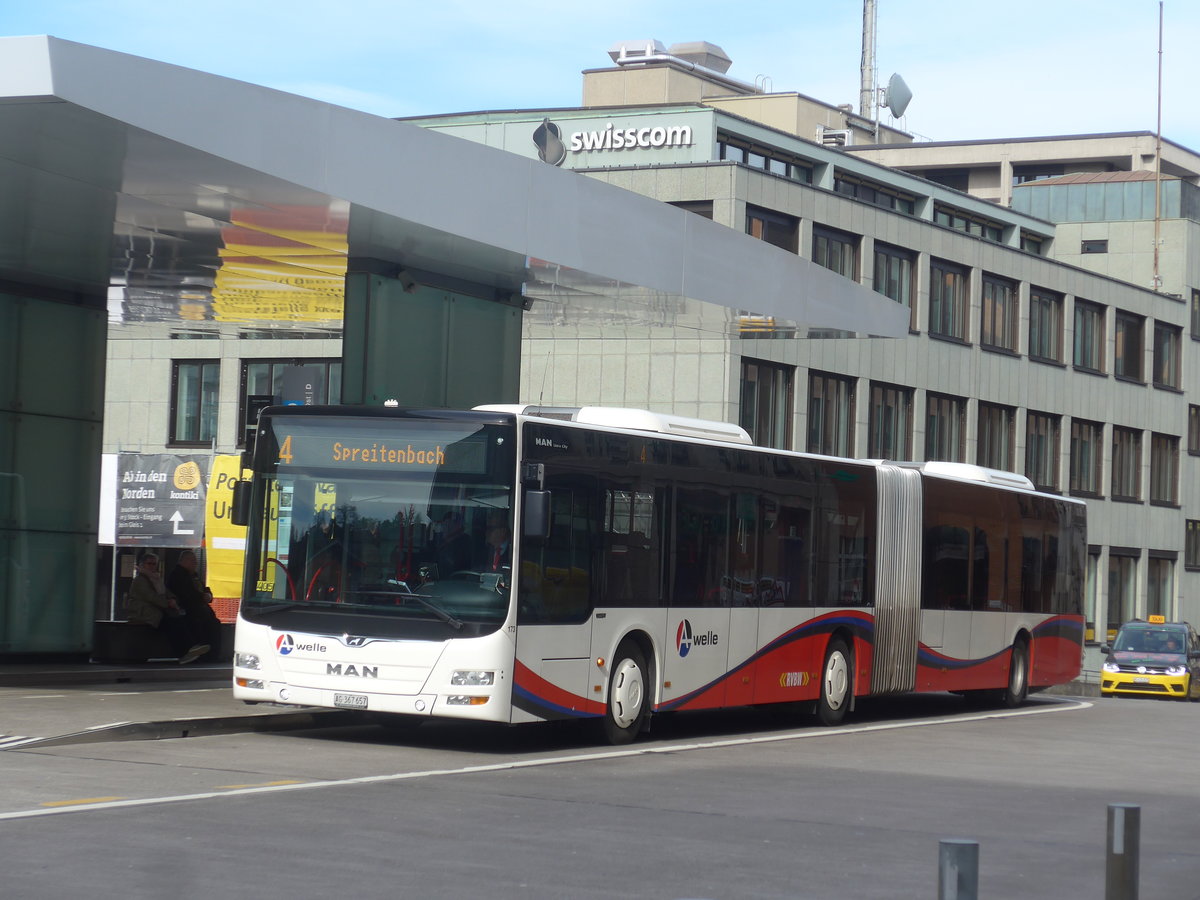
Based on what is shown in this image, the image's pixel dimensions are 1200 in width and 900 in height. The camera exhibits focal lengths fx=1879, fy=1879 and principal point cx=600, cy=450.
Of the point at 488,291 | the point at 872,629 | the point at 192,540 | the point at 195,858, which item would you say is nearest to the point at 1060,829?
the point at 195,858

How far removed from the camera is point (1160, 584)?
61594mm

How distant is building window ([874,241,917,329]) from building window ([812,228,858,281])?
1.04m

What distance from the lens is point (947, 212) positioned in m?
57.1

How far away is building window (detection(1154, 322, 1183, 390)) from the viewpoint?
204ft

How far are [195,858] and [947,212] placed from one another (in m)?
50.8

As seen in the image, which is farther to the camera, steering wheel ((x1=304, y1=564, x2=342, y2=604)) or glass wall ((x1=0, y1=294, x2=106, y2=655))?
glass wall ((x1=0, y1=294, x2=106, y2=655))

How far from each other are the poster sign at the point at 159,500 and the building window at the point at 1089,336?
26.8 m

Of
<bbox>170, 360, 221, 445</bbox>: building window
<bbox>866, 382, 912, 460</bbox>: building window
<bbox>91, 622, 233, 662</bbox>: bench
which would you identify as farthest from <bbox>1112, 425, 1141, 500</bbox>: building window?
<bbox>91, 622, 233, 662</bbox>: bench

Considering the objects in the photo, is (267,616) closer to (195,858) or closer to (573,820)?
(573,820)

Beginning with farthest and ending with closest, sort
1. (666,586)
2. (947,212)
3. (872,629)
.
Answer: (947,212)
(872,629)
(666,586)

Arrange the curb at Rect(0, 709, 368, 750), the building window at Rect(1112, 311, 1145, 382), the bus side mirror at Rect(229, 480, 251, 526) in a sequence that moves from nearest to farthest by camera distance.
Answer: the curb at Rect(0, 709, 368, 750) → the bus side mirror at Rect(229, 480, 251, 526) → the building window at Rect(1112, 311, 1145, 382)

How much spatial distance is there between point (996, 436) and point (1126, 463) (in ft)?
29.0

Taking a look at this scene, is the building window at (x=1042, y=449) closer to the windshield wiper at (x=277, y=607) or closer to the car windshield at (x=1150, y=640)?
the car windshield at (x=1150, y=640)

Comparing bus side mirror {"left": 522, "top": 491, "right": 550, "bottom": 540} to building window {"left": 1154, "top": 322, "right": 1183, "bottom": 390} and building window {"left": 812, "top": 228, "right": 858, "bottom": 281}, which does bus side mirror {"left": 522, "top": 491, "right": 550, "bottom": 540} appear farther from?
building window {"left": 1154, "top": 322, "right": 1183, "bottom": 390}
